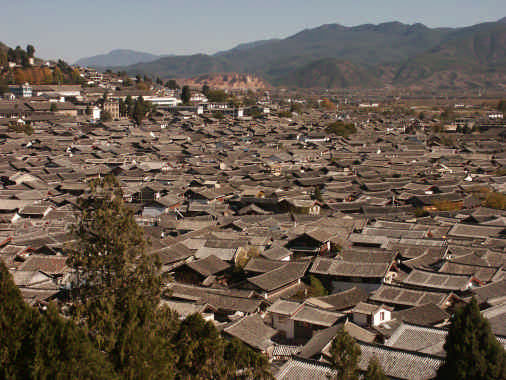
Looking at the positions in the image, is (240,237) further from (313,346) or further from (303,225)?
(313,346)

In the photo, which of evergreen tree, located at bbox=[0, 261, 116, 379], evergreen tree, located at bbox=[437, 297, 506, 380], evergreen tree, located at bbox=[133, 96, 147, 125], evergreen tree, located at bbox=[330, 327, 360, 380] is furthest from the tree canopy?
evergreen tree, located at bbox=[133, 96, 147, 125]

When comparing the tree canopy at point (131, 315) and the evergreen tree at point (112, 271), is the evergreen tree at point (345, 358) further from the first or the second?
the evergreen tree at point (112, 271)

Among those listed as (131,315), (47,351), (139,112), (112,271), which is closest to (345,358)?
(131,315)

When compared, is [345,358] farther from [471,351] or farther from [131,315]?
[131,315]

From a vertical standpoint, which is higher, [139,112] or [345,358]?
[139,112]

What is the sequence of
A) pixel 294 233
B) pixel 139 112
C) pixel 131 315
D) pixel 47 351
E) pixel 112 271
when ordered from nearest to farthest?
1. pixel 47 351
2. pixel 131 315
3. pixel 112 271
4. pixel 294 233
5. pixel 139 112

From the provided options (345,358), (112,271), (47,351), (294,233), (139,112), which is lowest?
(294,233)
